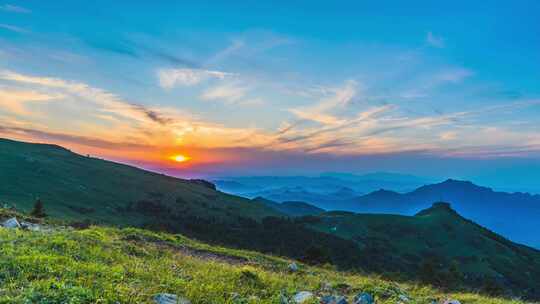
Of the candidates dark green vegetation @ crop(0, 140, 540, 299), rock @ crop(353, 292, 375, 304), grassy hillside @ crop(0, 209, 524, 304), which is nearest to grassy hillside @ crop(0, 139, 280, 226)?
dark green vegetation @ crop(0, 140, 540, 299)

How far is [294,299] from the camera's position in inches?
392

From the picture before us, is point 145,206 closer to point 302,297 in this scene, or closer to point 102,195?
point 102,195

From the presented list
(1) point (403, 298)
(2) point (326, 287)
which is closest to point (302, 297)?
(2) point (326, 287)

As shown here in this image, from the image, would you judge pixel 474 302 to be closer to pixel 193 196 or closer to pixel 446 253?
pixel 193 196

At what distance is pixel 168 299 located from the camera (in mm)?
8273

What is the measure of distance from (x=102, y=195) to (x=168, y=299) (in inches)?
3279

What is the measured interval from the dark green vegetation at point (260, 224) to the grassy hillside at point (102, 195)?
0.26 m

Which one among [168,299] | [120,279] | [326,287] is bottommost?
[326,287]

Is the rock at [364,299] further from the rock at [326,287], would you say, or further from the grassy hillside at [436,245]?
the grassy hillside at [436,245]

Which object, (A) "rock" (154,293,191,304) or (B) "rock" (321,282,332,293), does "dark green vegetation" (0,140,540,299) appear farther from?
(A) "rock" (154,293,191,304)

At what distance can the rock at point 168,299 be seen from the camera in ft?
26.6

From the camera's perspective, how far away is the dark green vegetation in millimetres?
58438

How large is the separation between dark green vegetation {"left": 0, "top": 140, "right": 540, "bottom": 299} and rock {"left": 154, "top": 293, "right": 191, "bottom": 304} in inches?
903

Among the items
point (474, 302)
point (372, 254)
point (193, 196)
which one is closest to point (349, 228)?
point (372, 254)
